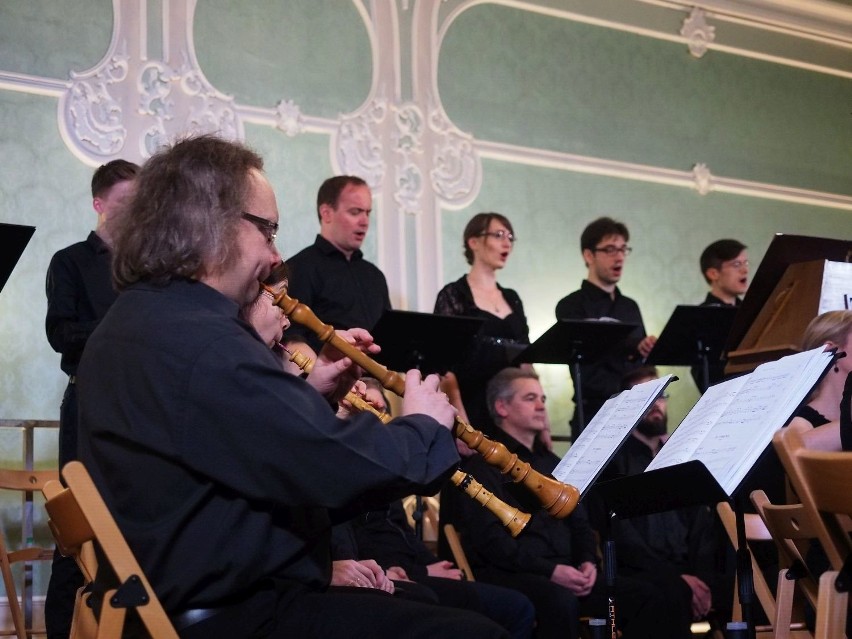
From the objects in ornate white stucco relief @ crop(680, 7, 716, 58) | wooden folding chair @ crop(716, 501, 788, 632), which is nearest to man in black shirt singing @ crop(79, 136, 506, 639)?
wooden folding chair @ crop(716, 501, 788, 632)

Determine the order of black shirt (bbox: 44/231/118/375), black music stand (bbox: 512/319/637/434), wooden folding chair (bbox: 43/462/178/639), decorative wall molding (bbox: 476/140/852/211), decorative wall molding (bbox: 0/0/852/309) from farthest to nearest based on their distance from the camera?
decorative wall molding (bbox: 476/140/852/211)
decorative wall molding (bbox: 0/0/852/309)
black music stand (bbox: 512/319/637/434)
black shirt (bbox: 44/231/118/375)
wooden folding chair (bbox: 43/462/178/639)

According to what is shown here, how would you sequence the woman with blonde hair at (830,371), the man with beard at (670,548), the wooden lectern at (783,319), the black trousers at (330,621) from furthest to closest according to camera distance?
the man with beard at (670,548), the wooden lectern at (783,319), the woman with blonde hair at (830,371), the black trousers at (330,621)

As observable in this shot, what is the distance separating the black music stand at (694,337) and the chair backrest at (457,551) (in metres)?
1.57

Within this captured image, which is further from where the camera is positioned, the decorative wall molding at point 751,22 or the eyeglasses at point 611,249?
the decorative wall molding at point 751,22

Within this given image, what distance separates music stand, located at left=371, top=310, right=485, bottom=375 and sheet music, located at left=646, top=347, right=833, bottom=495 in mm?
2043

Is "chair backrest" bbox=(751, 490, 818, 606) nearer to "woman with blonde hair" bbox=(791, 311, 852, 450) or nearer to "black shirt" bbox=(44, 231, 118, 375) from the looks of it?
"woman with blonde hair" bbox=(791, 311, 852, 450)

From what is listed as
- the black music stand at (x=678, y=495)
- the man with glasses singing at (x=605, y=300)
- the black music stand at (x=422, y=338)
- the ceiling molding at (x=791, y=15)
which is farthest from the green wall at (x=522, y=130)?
the black music stand at (x=678, y=495)

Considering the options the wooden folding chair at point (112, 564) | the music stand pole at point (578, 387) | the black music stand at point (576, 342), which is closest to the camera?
the wooden folding chair at point (112, 564)

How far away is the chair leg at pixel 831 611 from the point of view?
2.05 metres

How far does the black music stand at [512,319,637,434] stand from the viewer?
17.0 ft

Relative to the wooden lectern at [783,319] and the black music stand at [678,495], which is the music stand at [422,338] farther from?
the black music stand at [678,495]

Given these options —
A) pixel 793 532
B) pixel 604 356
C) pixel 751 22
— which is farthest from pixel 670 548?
pixel 751 22

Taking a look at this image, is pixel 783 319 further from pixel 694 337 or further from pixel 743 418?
pixel 743 418

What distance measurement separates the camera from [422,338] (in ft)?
15.4
